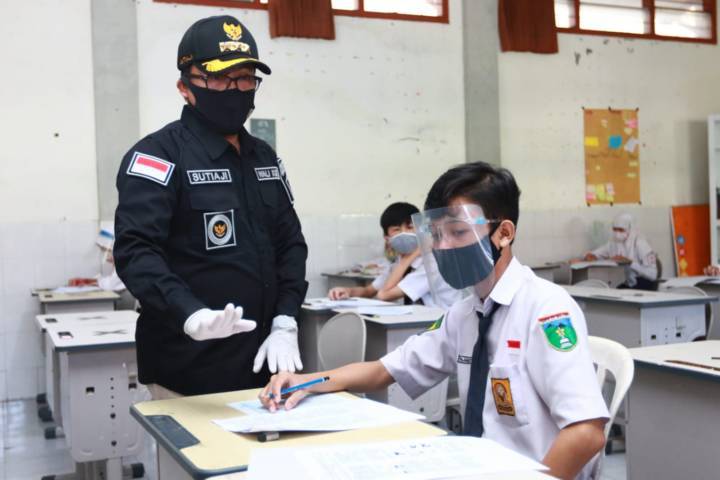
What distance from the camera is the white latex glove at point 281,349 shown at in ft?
5.64

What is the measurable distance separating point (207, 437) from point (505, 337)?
0.60 metres

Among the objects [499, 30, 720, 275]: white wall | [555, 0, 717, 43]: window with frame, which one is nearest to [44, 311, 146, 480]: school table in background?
[499, 30, 720, 275]: white wall

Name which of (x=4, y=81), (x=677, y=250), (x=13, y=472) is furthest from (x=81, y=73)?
(x=677, y=250)

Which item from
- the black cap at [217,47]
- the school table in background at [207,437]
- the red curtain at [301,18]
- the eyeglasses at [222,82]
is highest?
the red curtain at [301,18]

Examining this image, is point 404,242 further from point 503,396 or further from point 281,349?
point 503,396

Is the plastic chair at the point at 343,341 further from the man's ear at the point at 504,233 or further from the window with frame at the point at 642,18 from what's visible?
the window with frame at the point at 642,18

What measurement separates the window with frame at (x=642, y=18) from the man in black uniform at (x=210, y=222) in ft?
20.8

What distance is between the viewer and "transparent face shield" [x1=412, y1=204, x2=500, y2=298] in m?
1.54

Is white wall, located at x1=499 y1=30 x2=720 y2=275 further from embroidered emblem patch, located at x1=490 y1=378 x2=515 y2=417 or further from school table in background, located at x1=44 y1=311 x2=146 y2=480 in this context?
embroidered emblem patch, located at x1=490 y1=378 x2=515 y2=417

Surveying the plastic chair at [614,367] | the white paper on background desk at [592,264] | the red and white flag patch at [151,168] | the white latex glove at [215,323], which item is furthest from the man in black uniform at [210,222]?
the white paper on background desk at [592,264]

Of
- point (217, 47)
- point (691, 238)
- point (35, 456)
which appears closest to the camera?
point (217, 47)

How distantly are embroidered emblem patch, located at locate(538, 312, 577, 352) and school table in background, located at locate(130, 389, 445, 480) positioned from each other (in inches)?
11.0

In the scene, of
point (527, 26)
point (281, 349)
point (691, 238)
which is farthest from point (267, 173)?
point (691, 238)

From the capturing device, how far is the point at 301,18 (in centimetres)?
652
